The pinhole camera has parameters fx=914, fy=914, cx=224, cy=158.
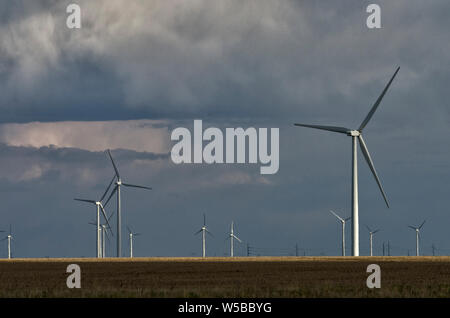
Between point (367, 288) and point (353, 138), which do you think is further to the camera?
point (353, 138)

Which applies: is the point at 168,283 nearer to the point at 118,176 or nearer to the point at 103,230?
the point at 118,176

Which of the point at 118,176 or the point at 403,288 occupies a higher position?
the point at 118,176

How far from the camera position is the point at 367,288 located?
186 ft
